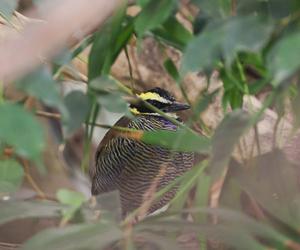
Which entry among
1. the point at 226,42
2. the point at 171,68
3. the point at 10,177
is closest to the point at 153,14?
the point at 226,42

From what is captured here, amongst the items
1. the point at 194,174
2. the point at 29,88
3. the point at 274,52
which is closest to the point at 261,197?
the point at 194,174

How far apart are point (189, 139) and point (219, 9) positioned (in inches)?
15.0

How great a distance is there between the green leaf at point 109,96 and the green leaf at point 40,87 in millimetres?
188

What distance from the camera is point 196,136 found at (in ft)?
5.20

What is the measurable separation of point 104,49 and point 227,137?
42 cm

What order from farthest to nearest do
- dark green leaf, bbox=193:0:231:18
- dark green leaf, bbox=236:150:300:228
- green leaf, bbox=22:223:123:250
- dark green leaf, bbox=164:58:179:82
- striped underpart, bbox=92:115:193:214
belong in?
striped underpart, bbox=92:115:193:214 → dark green leaf, bbox=164:58:179:82 → dark green leaf, bbox=236:150:300:228 → dark green leaf, bbox=193:0:231:18 → green leaf, bbox=22:223:123:250

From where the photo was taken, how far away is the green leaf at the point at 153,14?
122cm

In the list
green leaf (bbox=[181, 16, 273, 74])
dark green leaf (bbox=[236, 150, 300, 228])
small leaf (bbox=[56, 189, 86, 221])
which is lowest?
dark green leaf (bbox=[236, 150, 300, 228])

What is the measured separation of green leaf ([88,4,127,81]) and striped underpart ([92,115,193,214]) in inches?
46.7

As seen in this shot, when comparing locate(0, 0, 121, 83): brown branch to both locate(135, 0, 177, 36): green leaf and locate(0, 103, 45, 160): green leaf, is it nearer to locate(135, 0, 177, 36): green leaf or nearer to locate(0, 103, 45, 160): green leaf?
locate(0, 103, 45, 160): green leaf

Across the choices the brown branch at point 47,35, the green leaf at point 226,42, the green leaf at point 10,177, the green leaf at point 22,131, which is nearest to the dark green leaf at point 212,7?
the green leaf at point 226,42

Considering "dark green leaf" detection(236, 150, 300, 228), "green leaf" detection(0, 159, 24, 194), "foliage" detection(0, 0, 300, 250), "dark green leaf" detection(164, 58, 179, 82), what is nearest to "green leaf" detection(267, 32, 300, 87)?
"foliage" detection(0, 0, 300, 250)

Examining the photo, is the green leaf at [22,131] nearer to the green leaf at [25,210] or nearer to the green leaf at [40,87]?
the green leaf at [40,87]

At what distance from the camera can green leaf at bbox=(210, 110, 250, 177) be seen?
1.22m
